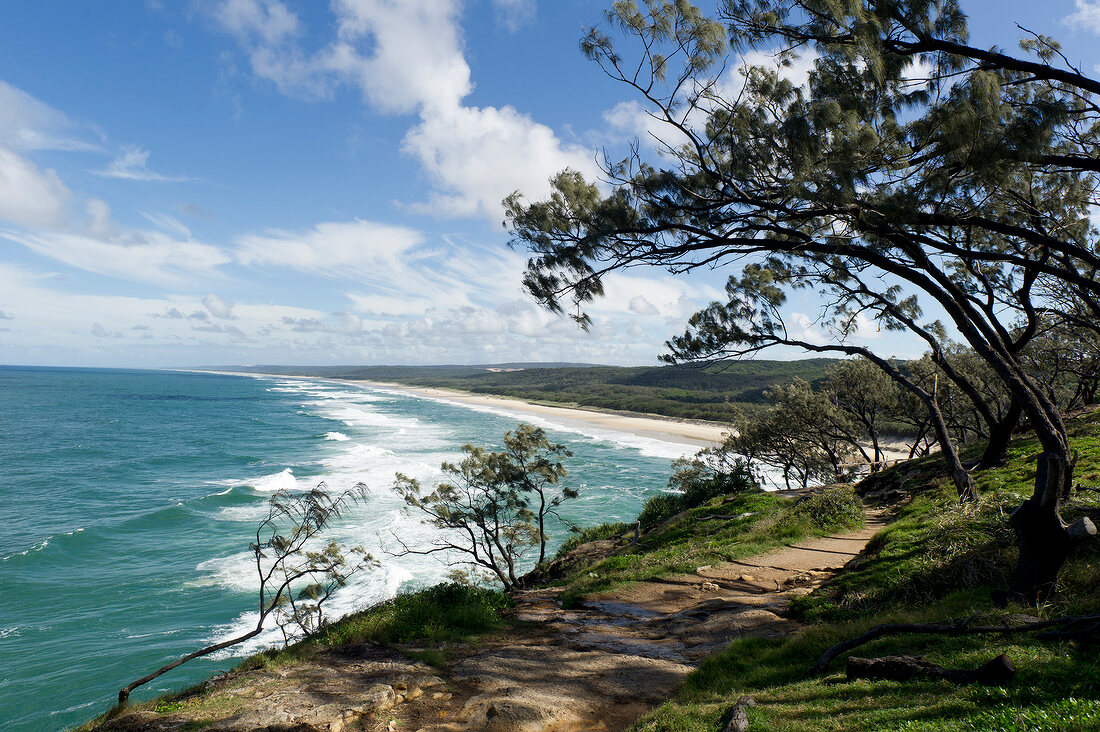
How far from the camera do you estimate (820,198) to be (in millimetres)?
6660

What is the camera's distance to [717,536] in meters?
14.2

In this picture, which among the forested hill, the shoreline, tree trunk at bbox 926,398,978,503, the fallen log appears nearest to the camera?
the fallen log

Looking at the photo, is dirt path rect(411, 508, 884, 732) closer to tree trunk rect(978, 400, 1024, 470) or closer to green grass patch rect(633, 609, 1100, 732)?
green grass patch rect(633, 609, 1100, 732)

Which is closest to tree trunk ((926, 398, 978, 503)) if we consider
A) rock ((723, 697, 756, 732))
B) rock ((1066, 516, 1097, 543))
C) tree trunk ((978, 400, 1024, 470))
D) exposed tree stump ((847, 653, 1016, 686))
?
tree trunk ((978, 400, 1024, 470))

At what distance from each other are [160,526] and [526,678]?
30.8m

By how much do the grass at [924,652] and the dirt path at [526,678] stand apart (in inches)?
29.4

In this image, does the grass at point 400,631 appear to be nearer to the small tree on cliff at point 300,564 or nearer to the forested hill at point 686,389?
the small tree on cliff at point 300,564

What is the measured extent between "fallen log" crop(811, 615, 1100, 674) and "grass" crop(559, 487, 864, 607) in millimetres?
5373

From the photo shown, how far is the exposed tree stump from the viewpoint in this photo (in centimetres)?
404

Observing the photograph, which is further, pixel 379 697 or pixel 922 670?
pixel 379 697

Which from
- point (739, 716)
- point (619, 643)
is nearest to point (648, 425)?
point (619, 643)

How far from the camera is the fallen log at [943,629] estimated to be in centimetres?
466

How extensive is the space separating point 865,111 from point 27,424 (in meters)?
90.2

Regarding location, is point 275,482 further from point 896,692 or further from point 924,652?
point 896,692
